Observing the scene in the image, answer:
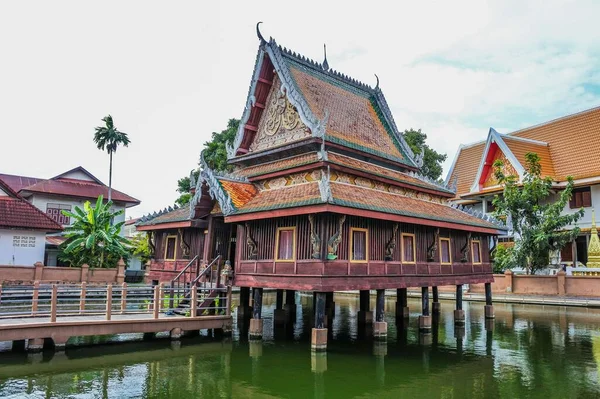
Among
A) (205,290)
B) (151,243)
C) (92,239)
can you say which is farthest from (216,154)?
(205,290)

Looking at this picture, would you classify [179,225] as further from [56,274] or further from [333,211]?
[56,274]

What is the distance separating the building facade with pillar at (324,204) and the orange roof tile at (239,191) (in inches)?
1.8

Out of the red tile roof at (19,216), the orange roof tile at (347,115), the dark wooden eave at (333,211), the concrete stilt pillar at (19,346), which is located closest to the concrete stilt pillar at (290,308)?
the dark wooden eave at (333,211)

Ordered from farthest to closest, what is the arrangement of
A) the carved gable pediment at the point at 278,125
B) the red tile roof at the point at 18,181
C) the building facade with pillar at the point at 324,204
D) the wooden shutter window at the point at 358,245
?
the red tile roof at the point at 18,181, the carved gable pediment at the point at 278,125, the wooden shutter window at the point at 358,245, the building facade with pillar at the point at 324,204

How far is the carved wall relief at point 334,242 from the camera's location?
44.6 ft

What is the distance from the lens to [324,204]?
13.1m

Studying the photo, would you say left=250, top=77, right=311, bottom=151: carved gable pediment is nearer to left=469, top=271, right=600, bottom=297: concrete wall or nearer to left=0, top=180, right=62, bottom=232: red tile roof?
left=0, top=180, right=62, bottom=232: red tile roof

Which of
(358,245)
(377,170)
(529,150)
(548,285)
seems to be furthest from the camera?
(529,150)

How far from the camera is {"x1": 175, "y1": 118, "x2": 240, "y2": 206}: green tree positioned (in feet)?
124

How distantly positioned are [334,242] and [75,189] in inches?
1386

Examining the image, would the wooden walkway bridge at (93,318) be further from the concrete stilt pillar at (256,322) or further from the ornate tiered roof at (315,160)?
the ornate tiered roof at (315,160)

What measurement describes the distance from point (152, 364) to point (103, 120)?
38691 mm

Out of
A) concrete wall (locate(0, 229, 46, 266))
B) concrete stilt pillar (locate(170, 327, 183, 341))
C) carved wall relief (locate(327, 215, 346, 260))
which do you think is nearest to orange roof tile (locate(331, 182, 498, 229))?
carved wall relief (locate(327, 215, 346, 260))

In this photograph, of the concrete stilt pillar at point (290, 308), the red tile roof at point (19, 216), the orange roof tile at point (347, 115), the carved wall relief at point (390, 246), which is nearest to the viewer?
the carved wall relief at point (390, 246)
